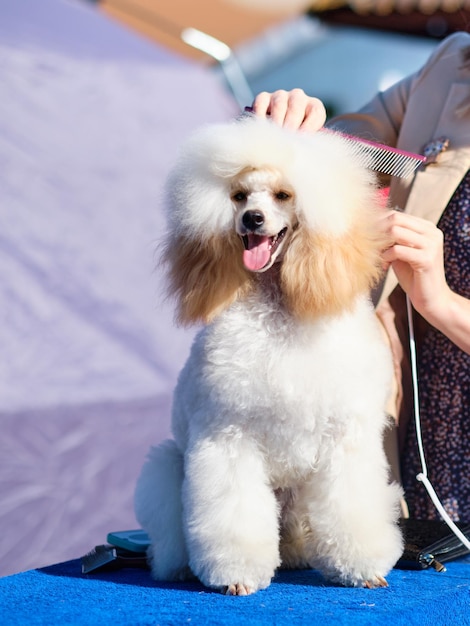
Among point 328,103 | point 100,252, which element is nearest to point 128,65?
point 100,252

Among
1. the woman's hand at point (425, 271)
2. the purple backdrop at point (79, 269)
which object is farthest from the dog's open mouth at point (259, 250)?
the purple backdrop at point (79, 269)

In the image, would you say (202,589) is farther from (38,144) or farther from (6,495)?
(38,144)

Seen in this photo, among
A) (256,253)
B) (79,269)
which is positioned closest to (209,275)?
(256,253)

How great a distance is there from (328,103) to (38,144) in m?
4.08

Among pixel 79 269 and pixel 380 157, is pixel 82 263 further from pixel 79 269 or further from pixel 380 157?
pixel 380 157

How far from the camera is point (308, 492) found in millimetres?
1026

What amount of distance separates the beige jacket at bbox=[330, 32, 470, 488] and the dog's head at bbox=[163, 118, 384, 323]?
0.27m

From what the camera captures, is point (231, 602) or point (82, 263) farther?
point (82, 263)

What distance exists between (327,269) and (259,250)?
9 cm

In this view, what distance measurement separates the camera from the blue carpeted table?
2.70ft

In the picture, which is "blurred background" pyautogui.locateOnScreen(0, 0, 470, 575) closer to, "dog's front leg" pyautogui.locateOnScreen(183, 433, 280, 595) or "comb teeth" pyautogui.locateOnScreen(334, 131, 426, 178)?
"dog's front leg" pyautogui.locateOnScreen(183, 433, 280, 595)

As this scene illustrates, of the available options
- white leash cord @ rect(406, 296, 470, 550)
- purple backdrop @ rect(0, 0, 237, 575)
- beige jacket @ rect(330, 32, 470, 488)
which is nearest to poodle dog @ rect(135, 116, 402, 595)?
white leash cord @ rect(406, 296, 470, 550)

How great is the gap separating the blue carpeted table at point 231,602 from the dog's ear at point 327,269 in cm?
33

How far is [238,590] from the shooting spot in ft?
3.08
